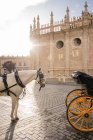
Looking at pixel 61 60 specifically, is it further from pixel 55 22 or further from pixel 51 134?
pixel 51 134

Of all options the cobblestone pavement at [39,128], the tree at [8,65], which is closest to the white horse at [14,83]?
the cobblestone pavement at [39,128]

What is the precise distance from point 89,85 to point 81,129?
1.24 meters

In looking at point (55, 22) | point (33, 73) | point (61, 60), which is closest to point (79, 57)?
point (61, 60)

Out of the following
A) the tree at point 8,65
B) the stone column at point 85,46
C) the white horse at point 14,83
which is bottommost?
the white horse at point 14,83

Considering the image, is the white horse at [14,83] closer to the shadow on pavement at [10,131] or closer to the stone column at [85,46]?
the shadow on pavement at [10,131]

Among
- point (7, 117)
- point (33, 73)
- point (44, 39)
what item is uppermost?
point (44, 39)

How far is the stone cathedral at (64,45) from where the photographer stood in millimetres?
25203

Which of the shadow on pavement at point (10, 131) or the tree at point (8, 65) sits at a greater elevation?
the tree at point (8, 65)

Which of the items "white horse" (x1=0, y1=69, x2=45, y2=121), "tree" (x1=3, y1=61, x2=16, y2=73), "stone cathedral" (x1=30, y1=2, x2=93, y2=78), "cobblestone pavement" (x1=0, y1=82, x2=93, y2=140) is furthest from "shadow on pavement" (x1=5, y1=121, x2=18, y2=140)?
"stone cathedral" (x1=30, y1=2, x2=93, y2=78)

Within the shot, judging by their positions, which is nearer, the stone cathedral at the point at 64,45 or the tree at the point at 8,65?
the tree at the point at 8,65

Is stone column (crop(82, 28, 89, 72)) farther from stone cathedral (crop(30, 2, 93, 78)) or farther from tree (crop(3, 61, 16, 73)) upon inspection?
tree (crop(3, 61, 16, 73))

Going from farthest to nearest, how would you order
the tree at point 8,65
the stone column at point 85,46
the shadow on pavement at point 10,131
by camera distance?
the stone column at point 85,46 < the tree at point 8,65 < the shadow on pavement at point 10,131

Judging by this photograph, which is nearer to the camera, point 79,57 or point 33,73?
point 33,73

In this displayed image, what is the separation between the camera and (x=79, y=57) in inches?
1016
